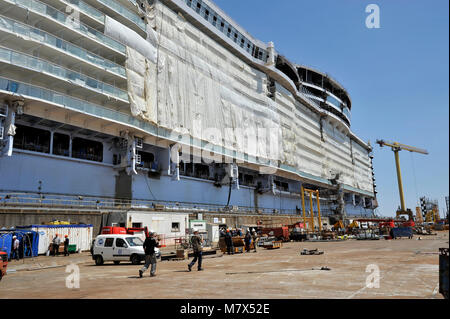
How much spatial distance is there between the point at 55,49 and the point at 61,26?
106 inches

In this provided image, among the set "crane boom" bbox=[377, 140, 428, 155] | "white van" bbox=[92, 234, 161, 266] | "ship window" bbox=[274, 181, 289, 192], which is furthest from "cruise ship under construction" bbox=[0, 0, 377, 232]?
"crane boom" bbox=[377, 140, 428, 155]

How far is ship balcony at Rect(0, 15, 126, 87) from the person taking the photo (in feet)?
88.7

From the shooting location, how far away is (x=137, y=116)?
120 feet

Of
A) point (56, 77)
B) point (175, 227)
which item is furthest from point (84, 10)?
point (175, 227)

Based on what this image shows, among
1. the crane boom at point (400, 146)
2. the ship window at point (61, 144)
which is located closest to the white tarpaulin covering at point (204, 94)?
the ship window at point (61, 144)

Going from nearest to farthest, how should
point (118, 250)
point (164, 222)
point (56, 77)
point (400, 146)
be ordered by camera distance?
point (118, 250)
point (56, 77)
point (164, 222)
point (400, 146)

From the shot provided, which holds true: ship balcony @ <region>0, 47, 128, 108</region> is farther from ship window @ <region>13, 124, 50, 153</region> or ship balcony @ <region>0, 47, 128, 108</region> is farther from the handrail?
the handrail

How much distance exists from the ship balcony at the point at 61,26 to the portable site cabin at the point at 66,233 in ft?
58.9

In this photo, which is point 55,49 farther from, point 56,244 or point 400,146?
point 400,146

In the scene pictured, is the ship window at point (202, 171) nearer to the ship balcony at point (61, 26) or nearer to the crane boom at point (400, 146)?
the ship balcony at point (61, 26)

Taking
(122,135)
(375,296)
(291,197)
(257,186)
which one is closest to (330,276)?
(375,296)

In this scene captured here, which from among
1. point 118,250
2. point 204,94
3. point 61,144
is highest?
point 204,94

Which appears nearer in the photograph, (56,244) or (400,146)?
(56,244)
